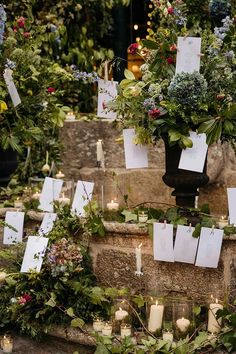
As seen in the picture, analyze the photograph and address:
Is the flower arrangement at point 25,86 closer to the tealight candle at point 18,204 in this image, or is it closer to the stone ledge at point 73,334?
the tealight candle at point 18,204

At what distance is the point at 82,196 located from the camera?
3625mm

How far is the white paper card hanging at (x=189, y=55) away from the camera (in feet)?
10.3

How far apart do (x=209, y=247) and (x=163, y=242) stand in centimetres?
21

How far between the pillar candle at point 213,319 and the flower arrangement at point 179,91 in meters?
0.71

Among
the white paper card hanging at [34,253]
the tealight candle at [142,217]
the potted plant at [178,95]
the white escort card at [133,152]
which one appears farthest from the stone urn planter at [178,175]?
the white paper card hanging at [34,253]

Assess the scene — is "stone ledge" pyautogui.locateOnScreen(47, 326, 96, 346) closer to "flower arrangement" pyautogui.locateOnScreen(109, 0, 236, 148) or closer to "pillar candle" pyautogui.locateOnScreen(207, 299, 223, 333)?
"pillar candle" pyautogui.locateOnScreen(207, 299, 223, 333)

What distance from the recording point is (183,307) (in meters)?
3.20

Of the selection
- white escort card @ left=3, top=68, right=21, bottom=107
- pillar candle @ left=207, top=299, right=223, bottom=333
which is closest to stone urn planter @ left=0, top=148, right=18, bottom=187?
white escort card @ left=3, top=68, right=21, bottom=107

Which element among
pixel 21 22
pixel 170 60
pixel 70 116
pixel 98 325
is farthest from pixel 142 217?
pixel 70 116

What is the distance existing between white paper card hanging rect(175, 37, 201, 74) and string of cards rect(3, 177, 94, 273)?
0.84 m

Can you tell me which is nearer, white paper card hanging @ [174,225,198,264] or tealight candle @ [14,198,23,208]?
white paper card hanging @ [174,225,198,264]

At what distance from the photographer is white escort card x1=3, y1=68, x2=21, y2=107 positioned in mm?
3773

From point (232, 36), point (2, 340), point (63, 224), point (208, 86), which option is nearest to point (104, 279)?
point (63, 224)

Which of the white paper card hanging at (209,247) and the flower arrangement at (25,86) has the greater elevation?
the flower arrangement at (25,86)
